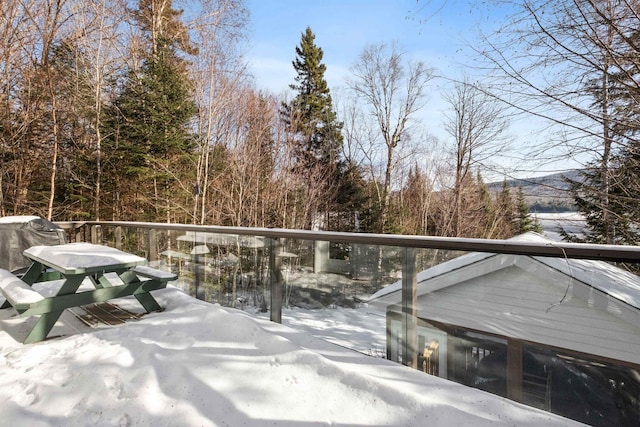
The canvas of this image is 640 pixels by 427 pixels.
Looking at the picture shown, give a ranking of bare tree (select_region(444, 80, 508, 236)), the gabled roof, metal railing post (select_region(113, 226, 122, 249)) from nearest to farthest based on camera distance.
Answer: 1. the gabled roof
2. metal railing post (select_region(113, 226, 122, 249))
3. bare tree (select_region(444, 80, 508, 236))

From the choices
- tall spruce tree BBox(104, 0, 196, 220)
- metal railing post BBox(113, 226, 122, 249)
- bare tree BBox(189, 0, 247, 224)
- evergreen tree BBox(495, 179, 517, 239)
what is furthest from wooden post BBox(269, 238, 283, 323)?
evergreen tree BBox(495, 179, 517, 239)

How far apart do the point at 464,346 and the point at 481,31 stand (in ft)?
11.3

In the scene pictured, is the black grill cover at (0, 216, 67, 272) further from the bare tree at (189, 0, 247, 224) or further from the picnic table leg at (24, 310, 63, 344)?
the bare tree at (189, 0, 247, 224)

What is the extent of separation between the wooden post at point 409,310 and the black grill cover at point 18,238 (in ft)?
17.8

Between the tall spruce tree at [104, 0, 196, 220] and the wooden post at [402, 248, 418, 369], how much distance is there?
8.78 meters

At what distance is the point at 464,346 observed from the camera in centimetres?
196

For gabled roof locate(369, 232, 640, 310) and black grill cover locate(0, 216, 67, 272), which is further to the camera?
black grill cover locate(0, 216, 67, 272)

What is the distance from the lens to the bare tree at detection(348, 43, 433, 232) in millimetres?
16078

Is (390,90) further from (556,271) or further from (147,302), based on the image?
(556,271)

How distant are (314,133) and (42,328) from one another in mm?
15854

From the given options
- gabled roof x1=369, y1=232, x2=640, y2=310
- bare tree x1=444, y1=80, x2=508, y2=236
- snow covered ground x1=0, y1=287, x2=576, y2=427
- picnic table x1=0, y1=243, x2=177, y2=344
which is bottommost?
snow covered ground x1=0, y1=287, x2=576, y2=427

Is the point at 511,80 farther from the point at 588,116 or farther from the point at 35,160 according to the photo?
the point at 35,160

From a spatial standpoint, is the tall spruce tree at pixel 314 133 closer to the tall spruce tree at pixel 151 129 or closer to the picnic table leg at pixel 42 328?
the tall spruce tree at pixel 151 129

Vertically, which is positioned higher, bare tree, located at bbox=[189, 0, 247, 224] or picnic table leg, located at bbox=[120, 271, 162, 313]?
bare tree, located at bbox=[189, 0, 247, 224]
